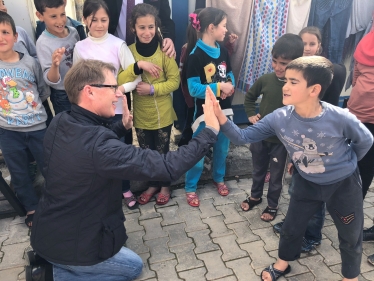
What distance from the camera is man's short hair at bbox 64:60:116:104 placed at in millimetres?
1993

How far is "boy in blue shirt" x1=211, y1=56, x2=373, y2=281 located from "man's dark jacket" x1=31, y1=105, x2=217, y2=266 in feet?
1.70

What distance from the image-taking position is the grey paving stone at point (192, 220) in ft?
9.88

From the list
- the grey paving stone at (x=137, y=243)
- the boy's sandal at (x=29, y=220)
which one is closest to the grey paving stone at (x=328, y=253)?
the grey paving stone at (x=137, y=243)

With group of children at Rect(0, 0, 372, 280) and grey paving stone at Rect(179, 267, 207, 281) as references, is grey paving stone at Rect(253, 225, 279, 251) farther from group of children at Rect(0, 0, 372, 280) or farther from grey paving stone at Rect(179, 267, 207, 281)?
grey paving stone at Rect(179, 267, 207, 281)

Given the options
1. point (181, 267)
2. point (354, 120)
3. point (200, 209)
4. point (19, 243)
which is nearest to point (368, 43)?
point (354, 120)

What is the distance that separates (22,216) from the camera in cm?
319

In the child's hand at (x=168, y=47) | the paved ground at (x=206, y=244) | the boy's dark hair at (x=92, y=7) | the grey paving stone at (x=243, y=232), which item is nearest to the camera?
the paved ground at (x=206, y=244)

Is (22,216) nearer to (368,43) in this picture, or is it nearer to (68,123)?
(68,123)

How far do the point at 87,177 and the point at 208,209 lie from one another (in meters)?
1.65

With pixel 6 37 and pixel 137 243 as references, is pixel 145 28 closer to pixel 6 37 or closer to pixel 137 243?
pixel 6 37

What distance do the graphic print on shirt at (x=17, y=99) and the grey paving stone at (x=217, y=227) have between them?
73.3 inches

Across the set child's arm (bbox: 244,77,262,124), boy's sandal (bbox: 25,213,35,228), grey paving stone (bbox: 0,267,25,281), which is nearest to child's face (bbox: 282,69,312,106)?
child's arm (bbox: 244,77,262,124)

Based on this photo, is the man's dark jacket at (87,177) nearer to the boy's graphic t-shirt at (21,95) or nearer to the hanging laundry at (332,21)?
the boy's graphic t-shirt at (21,95)

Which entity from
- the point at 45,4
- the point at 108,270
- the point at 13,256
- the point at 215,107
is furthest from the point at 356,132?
the point at 13,256
